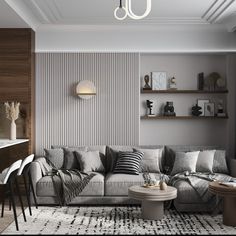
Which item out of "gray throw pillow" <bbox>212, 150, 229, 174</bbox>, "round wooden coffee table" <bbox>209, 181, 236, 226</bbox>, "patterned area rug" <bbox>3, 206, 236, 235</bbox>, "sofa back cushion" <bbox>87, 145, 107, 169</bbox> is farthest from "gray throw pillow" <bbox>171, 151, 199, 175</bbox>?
"round wooden coffee table" <bbox>209, 181, 236, 226</bbox>

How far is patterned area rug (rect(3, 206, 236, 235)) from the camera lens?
4625 millimetres

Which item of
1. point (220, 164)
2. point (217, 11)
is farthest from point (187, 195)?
point (217, 11)

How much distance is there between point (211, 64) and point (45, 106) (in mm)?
2902

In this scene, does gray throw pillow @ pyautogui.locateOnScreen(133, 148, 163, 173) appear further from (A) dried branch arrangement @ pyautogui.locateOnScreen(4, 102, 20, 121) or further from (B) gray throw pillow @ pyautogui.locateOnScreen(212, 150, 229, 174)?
(A) dried branch arrangement @ pyautogui.locateOnScreen(4, 102, 20, 121)

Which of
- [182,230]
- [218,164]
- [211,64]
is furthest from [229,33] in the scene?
[182,230]

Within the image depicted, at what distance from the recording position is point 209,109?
721cm

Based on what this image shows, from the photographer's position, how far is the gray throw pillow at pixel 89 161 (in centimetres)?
630

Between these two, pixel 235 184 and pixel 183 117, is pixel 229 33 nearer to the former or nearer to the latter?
pixel 183 117

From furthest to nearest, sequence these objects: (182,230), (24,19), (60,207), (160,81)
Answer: (160,81) < (24,19) < (60,207) < (182,230)

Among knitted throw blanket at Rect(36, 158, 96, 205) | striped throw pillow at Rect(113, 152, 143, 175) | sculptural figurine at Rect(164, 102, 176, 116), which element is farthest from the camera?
sculptural figurine at Rect(164, 102, 176, 116)

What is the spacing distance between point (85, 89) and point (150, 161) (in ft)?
5.23

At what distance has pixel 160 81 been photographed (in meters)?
7.21

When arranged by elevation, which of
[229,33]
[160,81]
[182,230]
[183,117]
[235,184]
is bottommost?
[182,230]

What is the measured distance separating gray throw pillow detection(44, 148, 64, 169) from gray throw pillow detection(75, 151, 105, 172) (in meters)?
0.28
